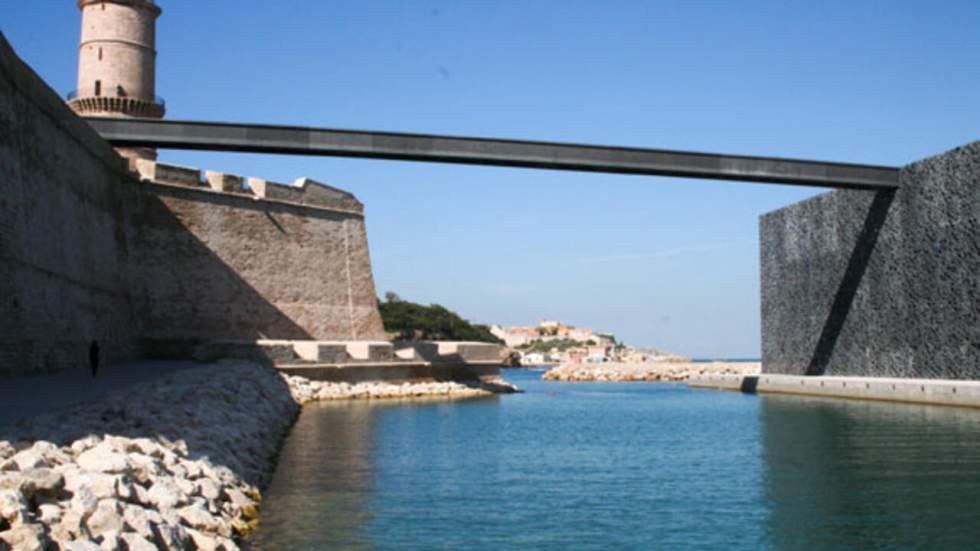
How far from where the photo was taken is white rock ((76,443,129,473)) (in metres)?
7.36

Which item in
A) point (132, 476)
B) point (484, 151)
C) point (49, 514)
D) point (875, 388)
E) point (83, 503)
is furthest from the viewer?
point (875, 388)

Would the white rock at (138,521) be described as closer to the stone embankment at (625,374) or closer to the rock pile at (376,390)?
the rock pile at (376,390)

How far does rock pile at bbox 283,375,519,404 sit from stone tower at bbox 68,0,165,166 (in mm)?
10936

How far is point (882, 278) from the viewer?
974 inches

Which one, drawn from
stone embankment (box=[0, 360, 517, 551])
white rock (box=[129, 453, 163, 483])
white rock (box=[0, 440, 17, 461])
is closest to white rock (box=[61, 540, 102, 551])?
stone embankment (box=[0, 360, 517, 551])

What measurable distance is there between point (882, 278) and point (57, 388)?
20.1 metres

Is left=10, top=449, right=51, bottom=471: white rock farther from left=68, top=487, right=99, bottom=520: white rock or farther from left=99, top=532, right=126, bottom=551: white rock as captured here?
left=99, top=532, right=126, bottom=551: white rock

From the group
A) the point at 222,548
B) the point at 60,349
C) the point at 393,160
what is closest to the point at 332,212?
the point at 393,160

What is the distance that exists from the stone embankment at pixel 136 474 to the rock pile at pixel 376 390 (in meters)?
9.42

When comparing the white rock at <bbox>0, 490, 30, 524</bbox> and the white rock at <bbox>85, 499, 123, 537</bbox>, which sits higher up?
the white rock at <bbox>0, 490, 30, 524</bbox>

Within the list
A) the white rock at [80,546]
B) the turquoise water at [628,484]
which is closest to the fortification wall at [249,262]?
the turquoise water at [628,484]

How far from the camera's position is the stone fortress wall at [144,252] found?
50.0 ft

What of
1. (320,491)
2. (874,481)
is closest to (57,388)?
(320,491)

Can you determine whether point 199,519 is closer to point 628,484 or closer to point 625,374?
point 628,484
